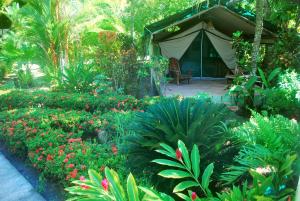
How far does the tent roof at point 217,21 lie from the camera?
10617mm

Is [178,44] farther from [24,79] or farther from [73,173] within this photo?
[73,173]

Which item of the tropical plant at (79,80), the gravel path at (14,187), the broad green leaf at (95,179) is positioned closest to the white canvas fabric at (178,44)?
the tropical plant at (79,80)

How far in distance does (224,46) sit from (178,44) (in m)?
1.87

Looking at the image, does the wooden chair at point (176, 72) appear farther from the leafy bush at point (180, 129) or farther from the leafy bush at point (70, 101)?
the leafy bush at point (180, 129)

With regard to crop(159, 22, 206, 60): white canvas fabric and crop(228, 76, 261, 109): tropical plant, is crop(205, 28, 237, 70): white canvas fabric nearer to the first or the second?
crop(159, 22, 206, 60): white canvas fabric

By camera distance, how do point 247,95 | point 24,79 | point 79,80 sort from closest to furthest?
point 247,95
point 79,80
point 24,79

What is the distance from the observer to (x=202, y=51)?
553 inches

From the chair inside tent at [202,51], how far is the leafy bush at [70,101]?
6.46 metres

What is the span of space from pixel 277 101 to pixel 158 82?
167 inches

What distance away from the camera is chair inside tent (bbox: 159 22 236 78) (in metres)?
13.6

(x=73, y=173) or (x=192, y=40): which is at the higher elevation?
(x=192, y=40)

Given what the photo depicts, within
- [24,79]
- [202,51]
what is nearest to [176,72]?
[202,51]

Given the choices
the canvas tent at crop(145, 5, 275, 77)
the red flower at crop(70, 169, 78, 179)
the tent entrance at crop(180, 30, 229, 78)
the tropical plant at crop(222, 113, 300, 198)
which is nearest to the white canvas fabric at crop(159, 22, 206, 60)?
the canvas tent at crop(145, 5, 275, 77)

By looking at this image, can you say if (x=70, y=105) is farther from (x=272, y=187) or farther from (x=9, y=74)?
(x=9, y=74)
